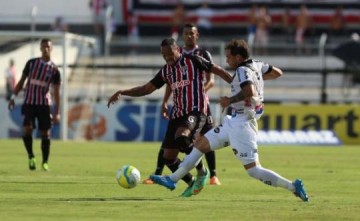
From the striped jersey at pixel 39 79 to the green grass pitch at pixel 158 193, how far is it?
1.31 meters

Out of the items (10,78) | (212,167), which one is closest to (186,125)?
(212,167)

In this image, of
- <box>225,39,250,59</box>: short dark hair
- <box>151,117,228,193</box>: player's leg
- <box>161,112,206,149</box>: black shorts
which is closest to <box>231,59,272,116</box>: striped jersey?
A: <box>225,39,250,59</box>: short dark hair

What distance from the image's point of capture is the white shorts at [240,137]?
14898 mm

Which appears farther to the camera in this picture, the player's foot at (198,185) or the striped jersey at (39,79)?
the striped jersey at (39,79)

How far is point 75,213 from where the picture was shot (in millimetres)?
13336

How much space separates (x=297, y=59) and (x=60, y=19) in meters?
9.39

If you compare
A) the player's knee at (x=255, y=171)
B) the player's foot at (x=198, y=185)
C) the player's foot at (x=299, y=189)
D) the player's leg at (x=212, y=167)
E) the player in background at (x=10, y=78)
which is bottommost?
the player in background at (x=10, y=78)

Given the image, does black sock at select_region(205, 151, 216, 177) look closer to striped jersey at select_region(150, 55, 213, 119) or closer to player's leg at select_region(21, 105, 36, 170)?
striped jersey at select_region(150, 55, 213, 119)

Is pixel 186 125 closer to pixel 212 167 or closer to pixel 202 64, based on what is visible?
pixel 202 64

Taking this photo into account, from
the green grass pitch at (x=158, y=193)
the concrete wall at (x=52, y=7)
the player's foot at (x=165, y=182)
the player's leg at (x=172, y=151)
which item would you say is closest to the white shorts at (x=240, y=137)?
the green grass pitch at (x=158, y=193)

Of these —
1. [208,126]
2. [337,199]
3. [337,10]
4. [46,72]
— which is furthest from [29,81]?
[337,10]

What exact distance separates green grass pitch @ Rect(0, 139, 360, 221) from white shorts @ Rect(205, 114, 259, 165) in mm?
622

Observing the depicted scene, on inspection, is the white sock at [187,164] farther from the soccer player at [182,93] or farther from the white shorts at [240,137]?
the soccer player at [182,93]

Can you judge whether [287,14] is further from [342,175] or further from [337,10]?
[342,175]
